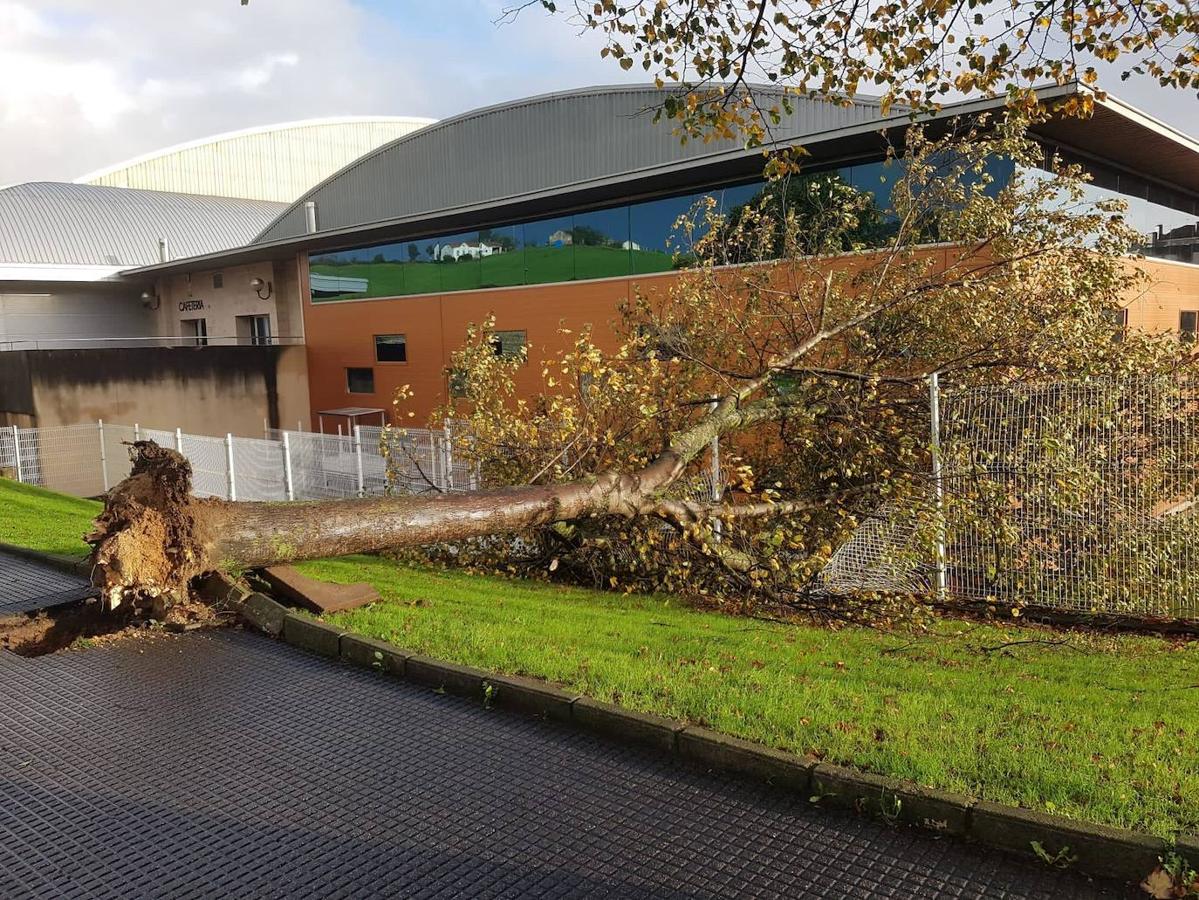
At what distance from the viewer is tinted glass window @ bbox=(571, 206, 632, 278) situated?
19094mm

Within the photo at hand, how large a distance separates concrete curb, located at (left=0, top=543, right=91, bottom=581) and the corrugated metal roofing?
25898 millimetres

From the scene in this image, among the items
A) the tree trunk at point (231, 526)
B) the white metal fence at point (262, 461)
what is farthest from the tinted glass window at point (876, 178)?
the tree trunk at point (231, 526)

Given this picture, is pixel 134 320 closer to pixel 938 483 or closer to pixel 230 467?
pixel 230 467

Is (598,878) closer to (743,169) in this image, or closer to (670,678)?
(670,678)

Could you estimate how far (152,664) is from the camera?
607 cm

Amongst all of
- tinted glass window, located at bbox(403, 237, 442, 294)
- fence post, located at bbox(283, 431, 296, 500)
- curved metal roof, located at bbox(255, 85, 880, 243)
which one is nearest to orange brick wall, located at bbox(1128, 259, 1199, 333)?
curved metal roof, located at bbox(255, 85, 880, 243)

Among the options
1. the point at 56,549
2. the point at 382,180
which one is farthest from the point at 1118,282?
the point at 382,180

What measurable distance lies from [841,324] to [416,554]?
4.94 metres

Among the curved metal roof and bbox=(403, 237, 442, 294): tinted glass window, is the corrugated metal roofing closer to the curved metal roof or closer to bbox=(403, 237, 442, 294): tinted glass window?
the curved metal roof

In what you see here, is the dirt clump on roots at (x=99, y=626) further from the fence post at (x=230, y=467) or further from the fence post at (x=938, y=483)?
the fence post at (x=230, y=467)

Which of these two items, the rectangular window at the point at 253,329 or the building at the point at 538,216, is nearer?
the building at the point at 538,216

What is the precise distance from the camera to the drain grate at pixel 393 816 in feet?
11.2

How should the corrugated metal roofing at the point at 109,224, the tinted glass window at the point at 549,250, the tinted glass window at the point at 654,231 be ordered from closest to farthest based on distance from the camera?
the tinted glass window at the point at 654,231, the tinted glass window at the point at 549,250, the corrugated metal roofing at the point at 109,224

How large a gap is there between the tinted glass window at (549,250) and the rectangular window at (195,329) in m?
16.2
